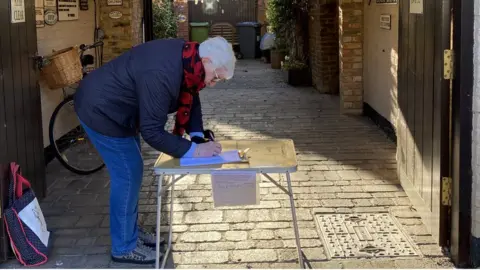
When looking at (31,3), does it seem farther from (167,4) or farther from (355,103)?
(167,4)

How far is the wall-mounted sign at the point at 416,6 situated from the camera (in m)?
4.60

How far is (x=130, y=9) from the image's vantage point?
9.06m

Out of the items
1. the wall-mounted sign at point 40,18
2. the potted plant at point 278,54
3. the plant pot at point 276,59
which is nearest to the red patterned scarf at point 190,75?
the wall-mounted sign at point 40,18

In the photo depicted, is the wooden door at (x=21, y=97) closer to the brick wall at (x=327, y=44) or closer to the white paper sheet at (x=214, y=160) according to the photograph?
the white paper sheet at (x=214, y=160)

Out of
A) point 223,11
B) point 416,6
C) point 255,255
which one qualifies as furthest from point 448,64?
point 223,11

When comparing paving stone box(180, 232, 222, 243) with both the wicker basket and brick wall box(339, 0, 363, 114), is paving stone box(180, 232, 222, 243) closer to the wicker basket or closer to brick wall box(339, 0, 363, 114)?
the wicker basket

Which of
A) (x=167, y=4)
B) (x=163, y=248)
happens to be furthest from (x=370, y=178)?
(x=167, y=4)

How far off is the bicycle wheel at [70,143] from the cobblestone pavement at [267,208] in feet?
0.46

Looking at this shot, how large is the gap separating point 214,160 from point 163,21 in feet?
42.1

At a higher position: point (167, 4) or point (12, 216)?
point (167, 4)

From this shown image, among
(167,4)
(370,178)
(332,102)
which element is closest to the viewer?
(370,178)

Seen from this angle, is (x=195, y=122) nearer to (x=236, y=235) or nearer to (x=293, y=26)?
(x=236, y=235)

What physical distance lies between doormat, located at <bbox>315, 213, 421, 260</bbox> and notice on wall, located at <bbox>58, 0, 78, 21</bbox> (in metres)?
3.96

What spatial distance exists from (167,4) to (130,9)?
877 cm
